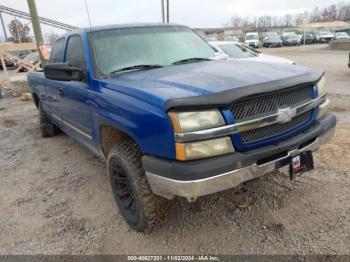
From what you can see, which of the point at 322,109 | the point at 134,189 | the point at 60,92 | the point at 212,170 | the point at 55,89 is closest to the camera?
the point at 212,170

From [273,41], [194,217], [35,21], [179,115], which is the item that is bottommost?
[273,41]

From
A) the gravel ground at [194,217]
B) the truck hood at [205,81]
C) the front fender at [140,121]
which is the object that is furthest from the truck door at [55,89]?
the truck hood at [205,81]

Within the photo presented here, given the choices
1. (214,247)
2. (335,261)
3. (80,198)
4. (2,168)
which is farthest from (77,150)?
(335,261)

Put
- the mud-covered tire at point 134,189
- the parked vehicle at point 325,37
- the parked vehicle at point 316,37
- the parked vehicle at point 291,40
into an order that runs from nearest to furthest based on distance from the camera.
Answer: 1. the mud-covered tire at point 134,189
2. the parked vehicle at point 291,40
3. the parked vehicle at point 325,37
4. the parked vehicle at point 316,37

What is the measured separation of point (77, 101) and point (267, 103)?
212 cm

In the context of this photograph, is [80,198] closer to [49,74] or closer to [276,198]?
[49,74]

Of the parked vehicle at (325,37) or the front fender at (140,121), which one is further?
the parked vehicle at (325,37)

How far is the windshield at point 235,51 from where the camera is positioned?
8719 millimetres

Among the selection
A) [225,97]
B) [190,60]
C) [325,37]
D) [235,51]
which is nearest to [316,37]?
[325,37]

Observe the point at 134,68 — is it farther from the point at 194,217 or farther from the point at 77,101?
the point at 194,217

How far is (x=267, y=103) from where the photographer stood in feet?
7.86

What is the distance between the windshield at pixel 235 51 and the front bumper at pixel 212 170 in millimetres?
6603

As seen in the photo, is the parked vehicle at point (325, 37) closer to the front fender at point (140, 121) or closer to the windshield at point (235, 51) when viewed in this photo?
the windshield at point (235, 51)

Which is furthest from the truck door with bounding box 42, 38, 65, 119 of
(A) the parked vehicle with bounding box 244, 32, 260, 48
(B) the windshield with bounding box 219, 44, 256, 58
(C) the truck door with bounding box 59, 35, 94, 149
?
(A) the parked vehicle with bounding box 244, 32, 260, 48
